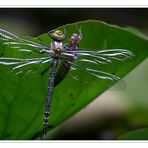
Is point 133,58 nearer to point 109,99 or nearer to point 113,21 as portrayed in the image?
point 109,99

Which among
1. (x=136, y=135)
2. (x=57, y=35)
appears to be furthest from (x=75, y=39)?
(x=136, y=135)

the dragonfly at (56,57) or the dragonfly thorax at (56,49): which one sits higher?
the dragonfly thorax at (56,49)

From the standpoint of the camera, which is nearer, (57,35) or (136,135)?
(57,35)

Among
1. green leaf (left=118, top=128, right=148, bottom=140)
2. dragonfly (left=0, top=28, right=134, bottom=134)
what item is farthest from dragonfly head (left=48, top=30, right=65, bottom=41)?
green leaf (left=118, top=128, right=148, bottom=140)

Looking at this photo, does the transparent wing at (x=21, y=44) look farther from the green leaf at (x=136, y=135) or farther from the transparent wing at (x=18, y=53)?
the green leaf at (x=136, y=135)

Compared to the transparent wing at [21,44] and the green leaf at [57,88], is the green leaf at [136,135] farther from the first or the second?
the transparent wing at [21,44]

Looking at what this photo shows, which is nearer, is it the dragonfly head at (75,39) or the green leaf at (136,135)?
the dragonfly head at (75,39)

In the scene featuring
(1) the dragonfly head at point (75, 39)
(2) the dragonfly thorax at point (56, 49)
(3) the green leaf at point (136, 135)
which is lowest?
(3) the green leaf at point (136, 135)

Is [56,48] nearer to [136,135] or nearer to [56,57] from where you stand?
[56,57]

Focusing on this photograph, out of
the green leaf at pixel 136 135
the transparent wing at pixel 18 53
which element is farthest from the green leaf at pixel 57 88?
the green leaf at pixel 136 135
